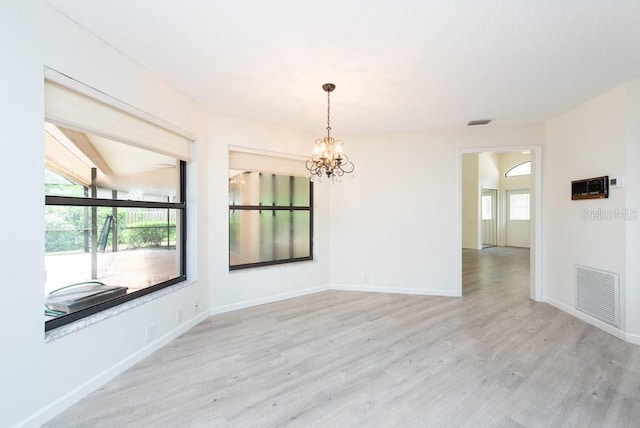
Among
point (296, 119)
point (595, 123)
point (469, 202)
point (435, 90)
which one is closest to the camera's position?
point (435, 90)

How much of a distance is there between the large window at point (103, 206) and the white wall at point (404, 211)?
2726 millimetres

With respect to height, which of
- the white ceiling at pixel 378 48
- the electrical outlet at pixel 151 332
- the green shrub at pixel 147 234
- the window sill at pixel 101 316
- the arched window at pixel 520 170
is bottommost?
the electrical outlet at pixel 151 332

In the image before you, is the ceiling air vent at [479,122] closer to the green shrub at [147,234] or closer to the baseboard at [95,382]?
the green shrub at [147,234]

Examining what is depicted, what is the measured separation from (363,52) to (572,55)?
5.96 feet

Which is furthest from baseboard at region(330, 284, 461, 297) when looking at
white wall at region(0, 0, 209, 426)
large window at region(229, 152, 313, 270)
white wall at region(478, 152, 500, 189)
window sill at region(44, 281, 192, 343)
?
white wall at region(478, 152, 500, 189)

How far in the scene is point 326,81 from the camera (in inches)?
112

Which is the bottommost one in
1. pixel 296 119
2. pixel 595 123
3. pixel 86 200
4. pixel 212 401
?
pixel 212 401

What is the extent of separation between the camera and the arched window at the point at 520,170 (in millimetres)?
9555

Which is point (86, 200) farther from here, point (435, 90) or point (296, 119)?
point (435, 90)

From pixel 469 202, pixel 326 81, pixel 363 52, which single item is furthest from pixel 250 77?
pixel 469 202

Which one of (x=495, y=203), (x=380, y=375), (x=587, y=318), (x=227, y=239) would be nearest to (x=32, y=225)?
(x=227, y=239)

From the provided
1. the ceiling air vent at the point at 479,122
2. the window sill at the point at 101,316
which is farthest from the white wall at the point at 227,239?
the ceiling air vent at the point at 479,122

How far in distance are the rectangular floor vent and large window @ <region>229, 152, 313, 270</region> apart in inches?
147

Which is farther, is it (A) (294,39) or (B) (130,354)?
(B) (130,354)
